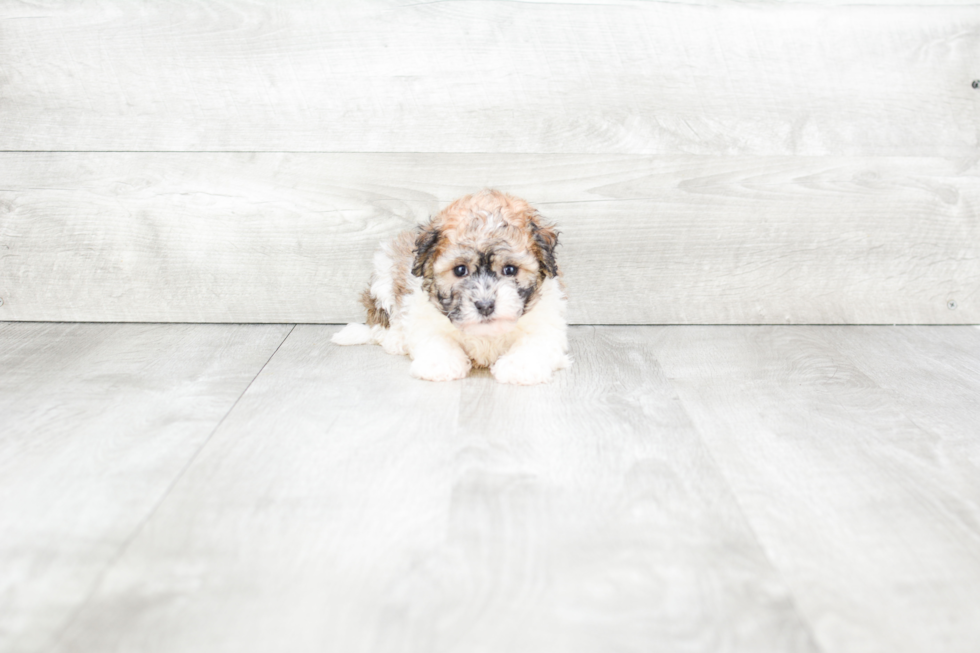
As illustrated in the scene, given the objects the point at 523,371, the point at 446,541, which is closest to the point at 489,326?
the point at 523,371

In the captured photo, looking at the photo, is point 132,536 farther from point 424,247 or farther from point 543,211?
point 543,211

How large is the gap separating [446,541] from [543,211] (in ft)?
5.13

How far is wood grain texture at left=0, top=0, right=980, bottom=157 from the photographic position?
254 cm

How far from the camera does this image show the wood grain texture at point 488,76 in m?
2.54

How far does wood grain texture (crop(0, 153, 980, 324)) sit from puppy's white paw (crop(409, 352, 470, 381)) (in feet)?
2.22

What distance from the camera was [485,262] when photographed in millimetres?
2070

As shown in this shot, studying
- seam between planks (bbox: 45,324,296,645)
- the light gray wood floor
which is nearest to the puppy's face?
the light gray wood floor

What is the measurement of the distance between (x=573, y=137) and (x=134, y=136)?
1.56m

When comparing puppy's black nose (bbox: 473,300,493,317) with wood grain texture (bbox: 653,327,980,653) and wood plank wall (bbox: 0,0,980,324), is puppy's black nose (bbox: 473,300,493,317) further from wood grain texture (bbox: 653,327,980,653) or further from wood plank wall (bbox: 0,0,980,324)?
wood plank wall (bbox: 0,0,980,324)

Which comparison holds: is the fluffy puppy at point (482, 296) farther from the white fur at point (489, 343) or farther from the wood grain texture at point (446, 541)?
the wood grain texture at point (446, 541)

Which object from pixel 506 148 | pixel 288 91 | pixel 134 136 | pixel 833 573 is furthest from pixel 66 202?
pixel 833 573

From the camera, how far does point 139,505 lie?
1481 mm

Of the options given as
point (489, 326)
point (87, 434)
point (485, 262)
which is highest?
point (485, 262)

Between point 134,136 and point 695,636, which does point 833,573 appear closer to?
point 695,636
